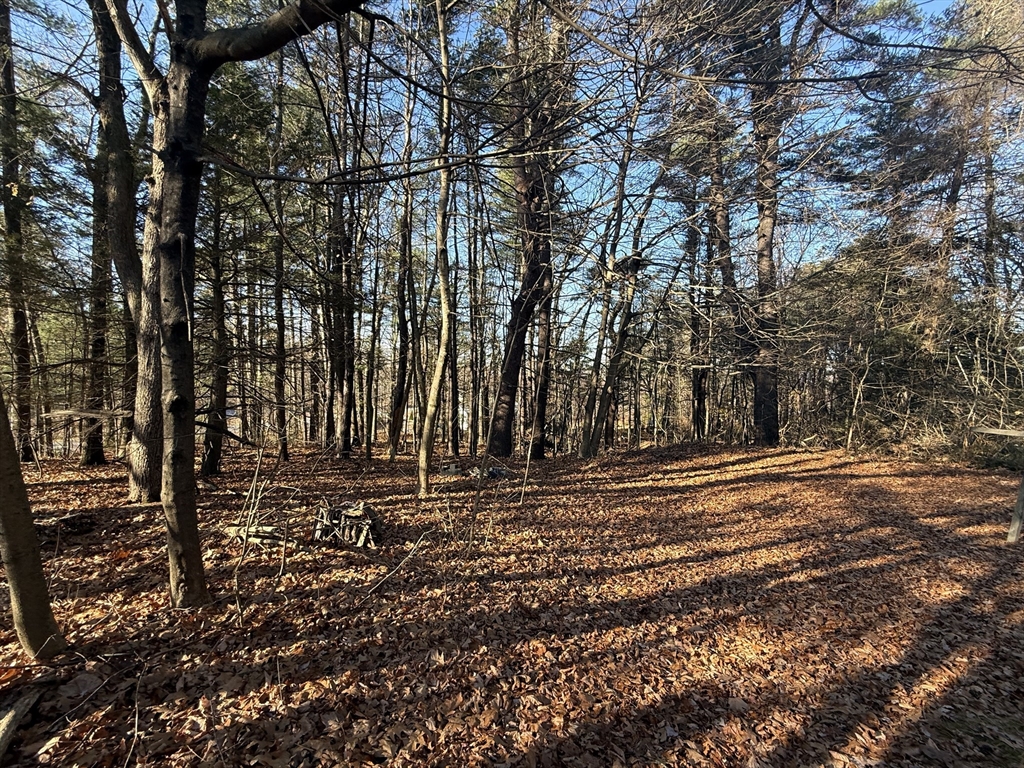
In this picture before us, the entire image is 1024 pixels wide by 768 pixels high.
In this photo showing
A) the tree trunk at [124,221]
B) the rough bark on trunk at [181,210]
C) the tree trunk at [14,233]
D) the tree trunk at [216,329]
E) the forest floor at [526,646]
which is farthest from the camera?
the tree trunk at [216,329]

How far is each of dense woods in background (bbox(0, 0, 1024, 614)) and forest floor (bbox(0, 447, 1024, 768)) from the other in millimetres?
769

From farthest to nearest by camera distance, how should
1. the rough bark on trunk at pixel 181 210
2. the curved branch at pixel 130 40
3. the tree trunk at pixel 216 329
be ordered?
the tree trunk at pixel 216 329, the curved branch at pixel 130 40, the rough bark on trunk at pixel 181 210

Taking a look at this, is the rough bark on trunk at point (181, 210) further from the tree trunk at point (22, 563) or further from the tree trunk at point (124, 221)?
the tree trunk at point (124, 221)

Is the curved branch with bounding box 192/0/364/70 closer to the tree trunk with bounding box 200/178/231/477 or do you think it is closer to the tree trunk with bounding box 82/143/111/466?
the tree trunk with bounding box 200/178/231/477

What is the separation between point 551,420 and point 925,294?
39.0 feet

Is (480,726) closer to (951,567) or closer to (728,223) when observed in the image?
(951,567)

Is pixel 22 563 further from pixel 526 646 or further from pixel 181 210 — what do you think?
pixel 526 646

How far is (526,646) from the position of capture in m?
3.79

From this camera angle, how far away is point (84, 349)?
303 inches

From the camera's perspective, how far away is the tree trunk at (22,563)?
245 centimetres

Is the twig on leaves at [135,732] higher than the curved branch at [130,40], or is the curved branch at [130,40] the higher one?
the curved branch at [130,40]

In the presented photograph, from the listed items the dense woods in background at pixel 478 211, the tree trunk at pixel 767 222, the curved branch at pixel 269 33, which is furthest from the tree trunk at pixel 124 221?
the tree trunk at pixel 767 222

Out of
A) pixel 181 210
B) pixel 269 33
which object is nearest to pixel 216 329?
pixel 181 210

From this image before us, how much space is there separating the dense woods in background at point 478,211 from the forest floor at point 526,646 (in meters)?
0.77
